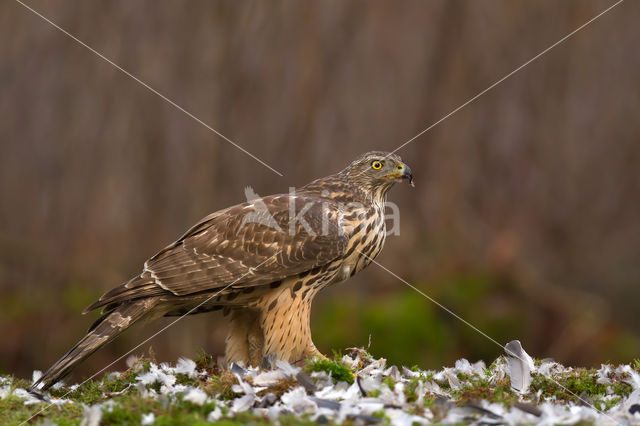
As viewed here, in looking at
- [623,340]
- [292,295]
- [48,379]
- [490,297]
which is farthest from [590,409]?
[623,340]

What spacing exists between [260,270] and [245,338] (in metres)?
0.64

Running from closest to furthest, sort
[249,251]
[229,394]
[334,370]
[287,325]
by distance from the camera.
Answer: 1. [229,394]
2. [334,370]
3. [287,325]
4. [249,251]

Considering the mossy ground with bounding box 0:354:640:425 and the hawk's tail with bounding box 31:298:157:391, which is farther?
the hawk's tail with bounding box 31:298:157:391

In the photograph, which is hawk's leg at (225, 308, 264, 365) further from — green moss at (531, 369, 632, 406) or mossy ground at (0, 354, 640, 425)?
green moss at (531, 369, 632, 406)

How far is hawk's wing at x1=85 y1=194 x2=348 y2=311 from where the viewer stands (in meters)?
5.19

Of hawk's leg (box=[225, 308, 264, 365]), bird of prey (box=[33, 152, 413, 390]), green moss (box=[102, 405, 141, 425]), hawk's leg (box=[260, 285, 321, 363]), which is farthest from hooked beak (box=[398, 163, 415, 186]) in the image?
green moss (box=[102, 405, 141, 425])

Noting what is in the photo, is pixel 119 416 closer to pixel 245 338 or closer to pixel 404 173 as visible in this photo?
pixel 245 338

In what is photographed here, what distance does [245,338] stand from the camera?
5586mm

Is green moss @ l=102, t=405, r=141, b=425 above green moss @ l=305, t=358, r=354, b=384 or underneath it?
underneath

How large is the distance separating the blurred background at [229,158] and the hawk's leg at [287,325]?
A: 319 cm

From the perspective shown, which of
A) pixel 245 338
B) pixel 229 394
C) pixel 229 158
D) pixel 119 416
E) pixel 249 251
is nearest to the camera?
pixel 119 416

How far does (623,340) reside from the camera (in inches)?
373

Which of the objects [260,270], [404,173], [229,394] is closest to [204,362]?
[260,270]

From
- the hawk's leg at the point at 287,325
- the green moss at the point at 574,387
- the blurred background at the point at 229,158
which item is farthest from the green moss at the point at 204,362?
the blurred background at the point at 229,158
